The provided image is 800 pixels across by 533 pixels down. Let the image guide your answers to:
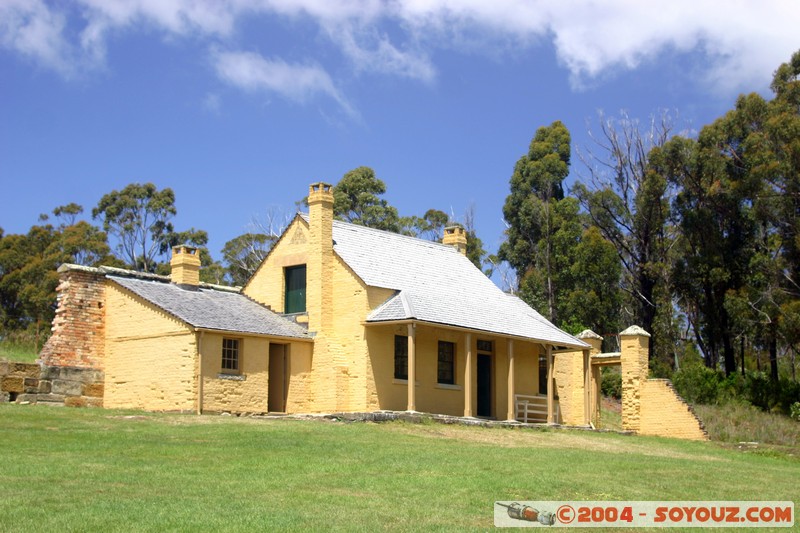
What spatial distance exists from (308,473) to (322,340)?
1487 centimetres

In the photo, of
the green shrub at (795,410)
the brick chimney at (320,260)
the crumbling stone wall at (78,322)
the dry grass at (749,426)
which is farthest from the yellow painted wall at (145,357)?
the green shrub at (795,410)

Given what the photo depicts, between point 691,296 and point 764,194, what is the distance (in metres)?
9.29

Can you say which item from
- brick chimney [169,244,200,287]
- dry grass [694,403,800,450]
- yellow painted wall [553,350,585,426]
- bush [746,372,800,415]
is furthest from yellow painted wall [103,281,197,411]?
bush [746,372,800,415]

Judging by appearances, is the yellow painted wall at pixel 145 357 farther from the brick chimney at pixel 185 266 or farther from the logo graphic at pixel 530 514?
the logo graphic at pixel 530 514

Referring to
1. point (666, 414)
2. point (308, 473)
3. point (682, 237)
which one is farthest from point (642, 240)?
point (308, 473)

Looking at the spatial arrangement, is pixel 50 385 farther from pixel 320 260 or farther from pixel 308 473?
pixel 308 473

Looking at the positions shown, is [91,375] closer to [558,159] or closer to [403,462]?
[403,462]

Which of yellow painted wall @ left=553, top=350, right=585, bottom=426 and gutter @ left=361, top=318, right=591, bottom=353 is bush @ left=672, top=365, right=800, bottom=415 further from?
gutter @ left=361, top=318, right=591, bottom=353

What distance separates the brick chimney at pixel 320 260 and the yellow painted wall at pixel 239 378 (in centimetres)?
214

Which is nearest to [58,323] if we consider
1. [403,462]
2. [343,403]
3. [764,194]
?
[343,403]

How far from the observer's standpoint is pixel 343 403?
32344 mm

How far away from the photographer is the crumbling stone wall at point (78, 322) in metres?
31.6

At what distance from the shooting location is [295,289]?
1369 inches

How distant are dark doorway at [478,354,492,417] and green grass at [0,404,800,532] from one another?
683 centimetres
